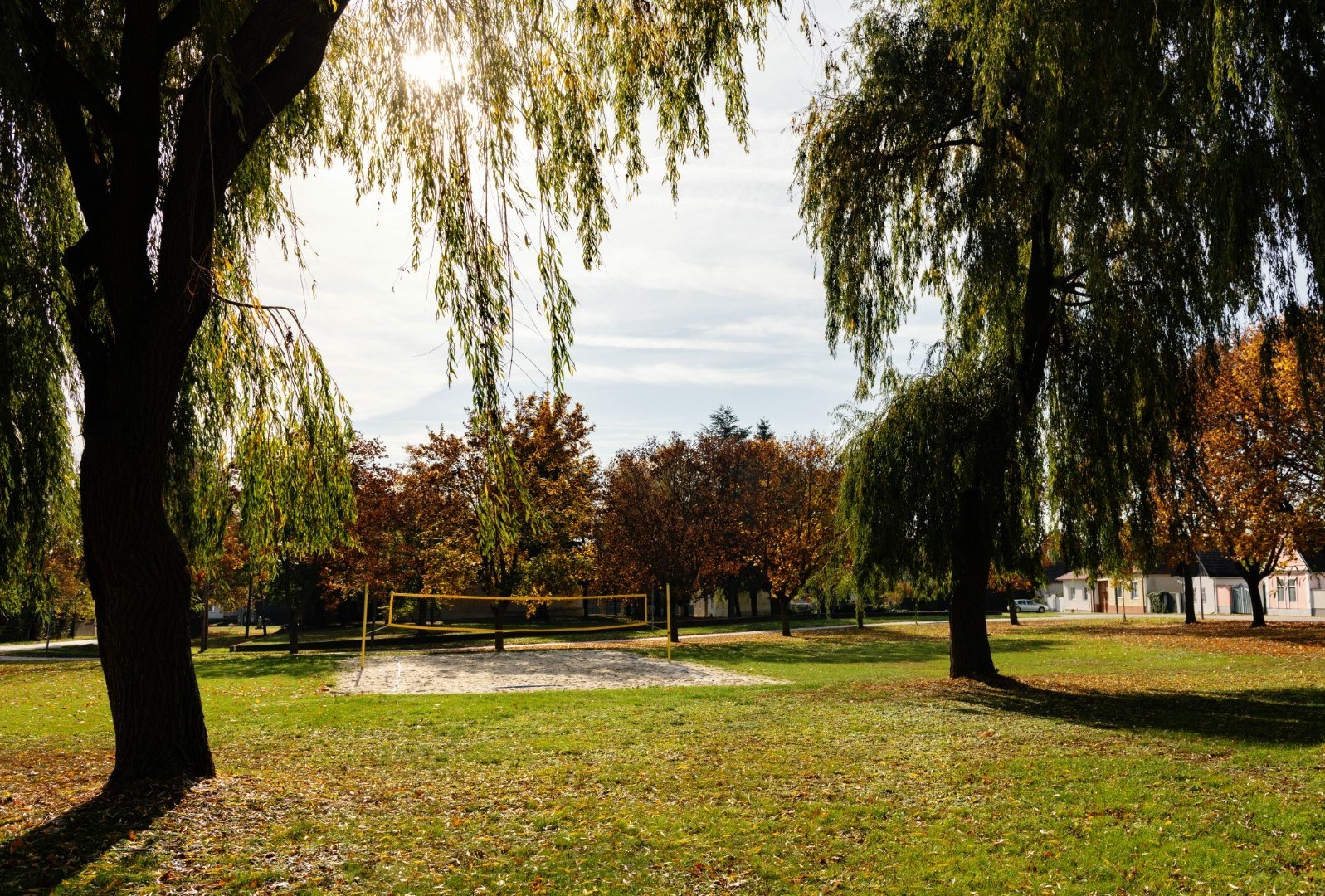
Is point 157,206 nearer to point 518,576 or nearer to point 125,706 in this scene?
point 125,706

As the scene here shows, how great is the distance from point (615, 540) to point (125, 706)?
89.1 ft

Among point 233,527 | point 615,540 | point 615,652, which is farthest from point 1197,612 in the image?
point 233,527

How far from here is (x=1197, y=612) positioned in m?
51.7

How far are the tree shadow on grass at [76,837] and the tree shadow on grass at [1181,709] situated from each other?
9882mm

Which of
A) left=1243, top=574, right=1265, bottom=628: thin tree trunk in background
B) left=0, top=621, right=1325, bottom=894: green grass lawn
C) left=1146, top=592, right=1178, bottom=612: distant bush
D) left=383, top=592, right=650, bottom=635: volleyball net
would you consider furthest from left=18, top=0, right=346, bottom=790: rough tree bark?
left=1146, top=592, right=1178, bottom=612: distant bush

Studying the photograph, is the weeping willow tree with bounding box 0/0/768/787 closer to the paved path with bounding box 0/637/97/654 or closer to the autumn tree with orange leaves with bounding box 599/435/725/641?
the autumn tree with orange leaves with bounding box 599/435/725/641

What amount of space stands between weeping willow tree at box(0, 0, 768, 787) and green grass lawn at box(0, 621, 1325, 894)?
1585 mm

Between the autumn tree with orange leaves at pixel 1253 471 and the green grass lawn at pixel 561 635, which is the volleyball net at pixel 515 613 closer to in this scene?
the green grass lawn at pixel 561 635

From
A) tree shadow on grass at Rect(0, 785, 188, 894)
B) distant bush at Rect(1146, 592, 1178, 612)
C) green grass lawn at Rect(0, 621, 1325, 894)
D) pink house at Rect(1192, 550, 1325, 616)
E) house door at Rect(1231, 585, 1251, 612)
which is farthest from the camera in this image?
distant bush at Rect(1146, 592, 1178, 612)

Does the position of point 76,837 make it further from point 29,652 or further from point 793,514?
point 29,652

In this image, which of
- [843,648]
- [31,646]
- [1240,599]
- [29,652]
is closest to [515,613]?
[31,646]

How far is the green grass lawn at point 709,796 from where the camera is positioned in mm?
5223

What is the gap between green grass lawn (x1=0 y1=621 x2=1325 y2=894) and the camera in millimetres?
5223

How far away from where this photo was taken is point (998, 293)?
13695mm
